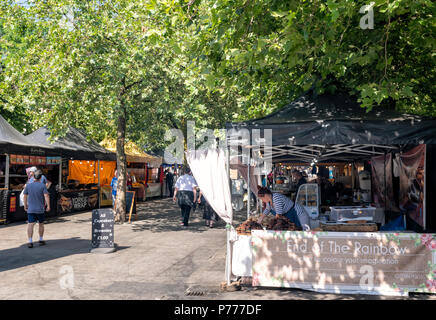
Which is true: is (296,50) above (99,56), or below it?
below

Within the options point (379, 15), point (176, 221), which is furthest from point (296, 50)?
point (176, 221)

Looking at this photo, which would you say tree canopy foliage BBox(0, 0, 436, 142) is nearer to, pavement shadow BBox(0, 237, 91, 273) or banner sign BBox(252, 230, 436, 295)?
banner sign BBox(252, 230, 436, 295)

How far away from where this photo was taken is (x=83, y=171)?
22859 millimetres

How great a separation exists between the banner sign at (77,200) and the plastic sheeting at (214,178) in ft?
40.3

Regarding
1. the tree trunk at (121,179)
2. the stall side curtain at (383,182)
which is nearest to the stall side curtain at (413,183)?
the stall side curtain at (383,182)

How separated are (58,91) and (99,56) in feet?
6.87

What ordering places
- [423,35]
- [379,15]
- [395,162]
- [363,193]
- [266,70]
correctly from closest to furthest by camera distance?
[379,15]
[423,35]
[266,70]
[395,162]
[363,193]

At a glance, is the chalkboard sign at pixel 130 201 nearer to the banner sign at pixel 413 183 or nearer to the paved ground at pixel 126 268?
the paved ground at pixel 126 268

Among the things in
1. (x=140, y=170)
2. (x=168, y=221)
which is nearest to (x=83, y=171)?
(x=140, y=170)

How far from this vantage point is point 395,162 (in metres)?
9.71

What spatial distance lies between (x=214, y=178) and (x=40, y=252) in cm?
544

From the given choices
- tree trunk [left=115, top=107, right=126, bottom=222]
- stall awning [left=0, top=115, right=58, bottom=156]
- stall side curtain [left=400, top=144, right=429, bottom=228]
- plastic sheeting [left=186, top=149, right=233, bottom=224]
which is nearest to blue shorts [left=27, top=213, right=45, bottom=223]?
tree trunk [left=115, top=107, right=126, bottom=222]

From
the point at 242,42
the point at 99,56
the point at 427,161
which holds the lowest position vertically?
the point at 427,161
